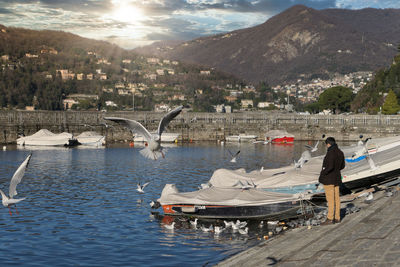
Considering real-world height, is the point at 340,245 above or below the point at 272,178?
below

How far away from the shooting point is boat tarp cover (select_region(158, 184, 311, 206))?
20.1 m

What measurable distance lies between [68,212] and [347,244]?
15307 mm

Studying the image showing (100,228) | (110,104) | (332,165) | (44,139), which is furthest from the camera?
(110,104)

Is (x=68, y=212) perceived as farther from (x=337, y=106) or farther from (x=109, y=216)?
(x=337, y=106)

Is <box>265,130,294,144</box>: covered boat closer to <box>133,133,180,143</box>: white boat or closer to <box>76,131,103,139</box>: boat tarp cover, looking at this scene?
<box>133,133,180,143</box>: white boat

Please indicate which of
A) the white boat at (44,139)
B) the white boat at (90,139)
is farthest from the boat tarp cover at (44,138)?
the white boat at (90,139)

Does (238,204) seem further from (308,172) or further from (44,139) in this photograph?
(44,139)

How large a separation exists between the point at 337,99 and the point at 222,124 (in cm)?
6609

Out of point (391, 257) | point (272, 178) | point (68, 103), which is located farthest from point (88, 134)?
point (68, 103)

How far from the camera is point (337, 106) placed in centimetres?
14900

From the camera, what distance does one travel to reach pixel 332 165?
15.5 metres

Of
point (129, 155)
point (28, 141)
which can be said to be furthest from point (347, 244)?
point (28, 141)

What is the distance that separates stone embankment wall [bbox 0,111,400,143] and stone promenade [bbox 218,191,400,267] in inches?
2833

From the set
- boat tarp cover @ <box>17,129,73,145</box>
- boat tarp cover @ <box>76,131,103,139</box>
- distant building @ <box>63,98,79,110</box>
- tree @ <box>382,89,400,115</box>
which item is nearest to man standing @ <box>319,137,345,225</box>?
boat tarp cover @ <box>17,129,73,145</box>
